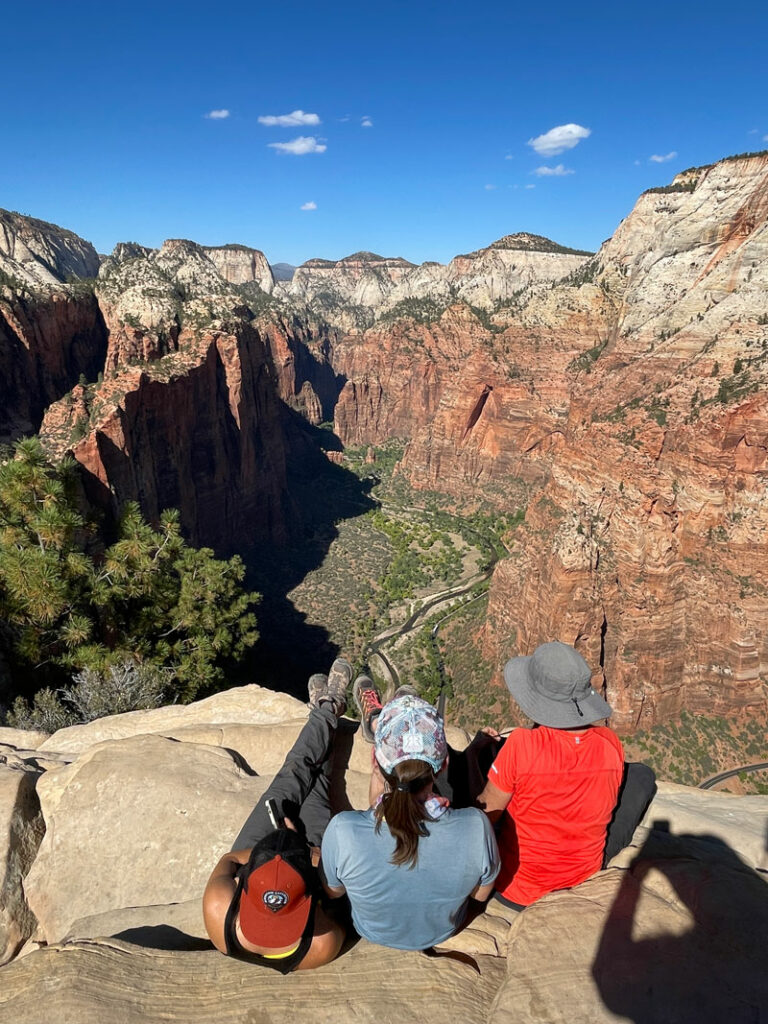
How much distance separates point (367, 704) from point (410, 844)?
4.29 m

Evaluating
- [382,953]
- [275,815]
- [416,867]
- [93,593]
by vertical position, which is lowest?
[93,593]

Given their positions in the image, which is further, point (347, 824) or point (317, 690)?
point (317, 690)

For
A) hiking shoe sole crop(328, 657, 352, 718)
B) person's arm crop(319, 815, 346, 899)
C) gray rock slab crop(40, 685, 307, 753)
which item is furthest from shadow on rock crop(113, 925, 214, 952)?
gray rock slab crop(40, 685, 307, 753)

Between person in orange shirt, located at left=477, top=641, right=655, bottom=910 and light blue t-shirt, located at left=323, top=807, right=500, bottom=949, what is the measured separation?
1.03 metres

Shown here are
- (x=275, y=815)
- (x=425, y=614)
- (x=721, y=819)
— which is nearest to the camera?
(x=275, y=815)

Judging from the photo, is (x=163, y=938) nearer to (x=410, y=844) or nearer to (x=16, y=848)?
(x=16, y=848)

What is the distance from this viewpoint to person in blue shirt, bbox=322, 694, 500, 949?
378 cm

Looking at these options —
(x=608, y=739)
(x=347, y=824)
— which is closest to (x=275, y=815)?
(x=347, y=824)

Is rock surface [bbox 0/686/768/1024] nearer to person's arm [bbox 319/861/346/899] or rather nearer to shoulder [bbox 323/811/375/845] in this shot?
person's arm [bbox 319/861/346/899]

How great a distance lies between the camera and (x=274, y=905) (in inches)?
150

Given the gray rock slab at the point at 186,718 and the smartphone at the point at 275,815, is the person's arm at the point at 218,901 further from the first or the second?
the gray rock slab at the point at 186,718

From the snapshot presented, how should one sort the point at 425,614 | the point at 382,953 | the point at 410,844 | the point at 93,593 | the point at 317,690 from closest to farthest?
the point at 410,844 → the point at 382,953 → the point at 317,690 → the point at 93,593 → the point at 425,614

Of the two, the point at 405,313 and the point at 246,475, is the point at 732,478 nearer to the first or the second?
the point at 246,475

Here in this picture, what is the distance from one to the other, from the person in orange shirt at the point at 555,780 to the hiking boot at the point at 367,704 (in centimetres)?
279
